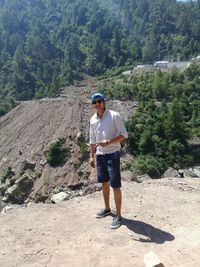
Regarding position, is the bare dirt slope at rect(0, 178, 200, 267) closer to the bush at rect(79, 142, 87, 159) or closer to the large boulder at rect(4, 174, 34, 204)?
the large boulder at rect(4, 174, 34, 204)

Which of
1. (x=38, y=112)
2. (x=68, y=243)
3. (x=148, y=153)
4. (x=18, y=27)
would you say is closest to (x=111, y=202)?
(x=68, y=243)

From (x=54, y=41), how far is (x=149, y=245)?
10831 cm

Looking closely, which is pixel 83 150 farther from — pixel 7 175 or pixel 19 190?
pixel 7 175

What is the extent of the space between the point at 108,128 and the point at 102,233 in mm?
1513

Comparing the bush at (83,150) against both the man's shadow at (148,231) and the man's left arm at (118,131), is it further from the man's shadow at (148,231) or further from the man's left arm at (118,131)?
the man's left arm at (118,131)

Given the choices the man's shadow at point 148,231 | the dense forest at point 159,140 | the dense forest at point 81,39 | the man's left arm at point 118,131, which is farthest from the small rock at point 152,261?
the dense forest at point 81,39

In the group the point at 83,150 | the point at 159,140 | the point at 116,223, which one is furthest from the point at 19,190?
the point at 116,223

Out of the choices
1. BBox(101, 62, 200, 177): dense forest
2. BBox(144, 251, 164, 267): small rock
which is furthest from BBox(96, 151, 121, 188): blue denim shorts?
BBox(101, 62, 200, 177): dense forest

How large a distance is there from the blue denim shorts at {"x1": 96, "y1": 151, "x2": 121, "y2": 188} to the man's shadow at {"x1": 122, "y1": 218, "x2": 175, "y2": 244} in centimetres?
70

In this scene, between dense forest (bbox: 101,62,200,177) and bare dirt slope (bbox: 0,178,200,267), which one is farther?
dense forest (bbox: 101,62,200,177)

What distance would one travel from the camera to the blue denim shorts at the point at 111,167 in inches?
238

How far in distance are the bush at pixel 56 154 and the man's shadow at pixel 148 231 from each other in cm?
1764

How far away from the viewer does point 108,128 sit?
6.06 meters

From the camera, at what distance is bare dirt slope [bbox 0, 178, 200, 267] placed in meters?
5.48
